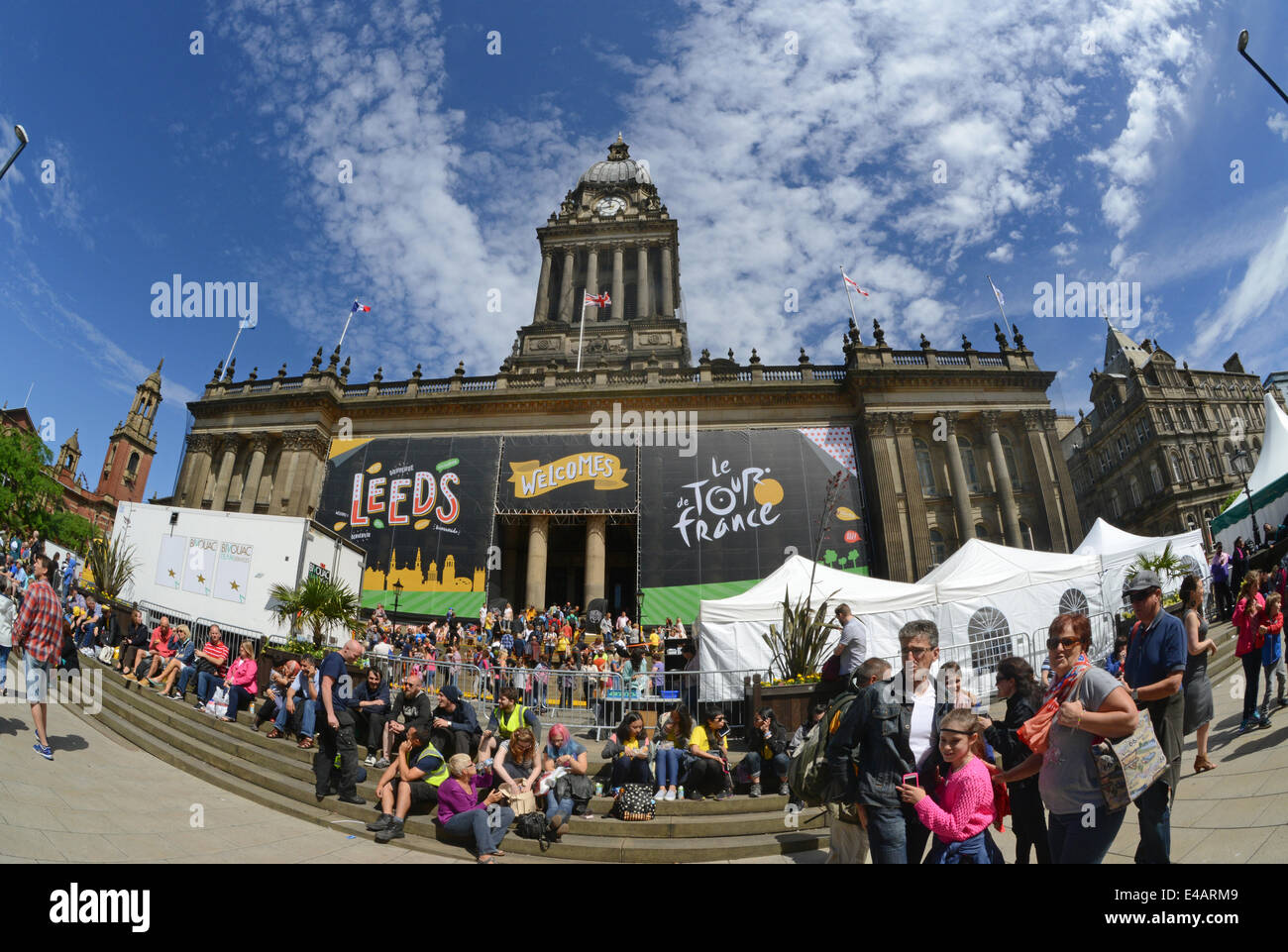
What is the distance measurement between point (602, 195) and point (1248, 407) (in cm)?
6073

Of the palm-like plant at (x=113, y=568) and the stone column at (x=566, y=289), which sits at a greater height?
the stone column at (x=566, y=289)

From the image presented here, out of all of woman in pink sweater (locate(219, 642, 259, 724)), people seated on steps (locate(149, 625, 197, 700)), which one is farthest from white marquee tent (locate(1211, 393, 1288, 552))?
people seated on steps (locate(149, 625, 197, 700))

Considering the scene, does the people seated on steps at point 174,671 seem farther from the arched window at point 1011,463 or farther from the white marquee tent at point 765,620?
the arched window at point 1011,463

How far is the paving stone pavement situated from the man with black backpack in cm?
210

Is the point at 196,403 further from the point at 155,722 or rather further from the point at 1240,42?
the point at 1240,42

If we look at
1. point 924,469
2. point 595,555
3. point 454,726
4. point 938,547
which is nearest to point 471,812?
point 454,726

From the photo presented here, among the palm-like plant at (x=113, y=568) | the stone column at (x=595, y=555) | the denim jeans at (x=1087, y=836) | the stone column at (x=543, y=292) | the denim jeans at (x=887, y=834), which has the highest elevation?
the stone column at (x=543, y=292)

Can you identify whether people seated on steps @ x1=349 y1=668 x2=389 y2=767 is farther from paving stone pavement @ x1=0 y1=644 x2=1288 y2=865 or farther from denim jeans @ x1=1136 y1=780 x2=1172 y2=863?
denim jeans @ x1=1136 y1=780 x2=1172 y2=863

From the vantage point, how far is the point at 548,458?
2733cm

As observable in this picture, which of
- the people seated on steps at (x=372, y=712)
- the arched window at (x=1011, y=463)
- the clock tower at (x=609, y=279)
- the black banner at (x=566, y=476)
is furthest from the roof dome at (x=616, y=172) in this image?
the people seated on steps at (x=372, y=712)

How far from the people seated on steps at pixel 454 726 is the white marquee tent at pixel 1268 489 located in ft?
80.6

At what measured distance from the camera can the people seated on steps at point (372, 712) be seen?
7871 millimetres

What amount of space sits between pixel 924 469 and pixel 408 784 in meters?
27.3

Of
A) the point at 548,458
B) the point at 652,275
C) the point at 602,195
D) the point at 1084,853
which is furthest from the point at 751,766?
the point at 602,195
